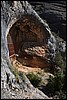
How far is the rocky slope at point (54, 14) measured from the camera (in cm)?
2000

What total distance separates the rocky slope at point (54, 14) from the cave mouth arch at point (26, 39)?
332 centimetres

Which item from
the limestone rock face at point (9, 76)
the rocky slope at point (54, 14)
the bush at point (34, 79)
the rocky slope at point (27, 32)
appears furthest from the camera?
the rocky slope at point (54, 14)

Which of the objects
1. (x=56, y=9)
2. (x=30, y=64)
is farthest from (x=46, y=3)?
(x=30, y=64)

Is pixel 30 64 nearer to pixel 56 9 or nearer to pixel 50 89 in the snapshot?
pixel 50 89

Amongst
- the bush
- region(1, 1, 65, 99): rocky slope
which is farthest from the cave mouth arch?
the bush

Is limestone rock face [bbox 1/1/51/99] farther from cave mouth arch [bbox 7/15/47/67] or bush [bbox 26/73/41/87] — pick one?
bush [bbox 26/73/41/87]

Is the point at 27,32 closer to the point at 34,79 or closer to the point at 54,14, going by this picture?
the point at 34,79

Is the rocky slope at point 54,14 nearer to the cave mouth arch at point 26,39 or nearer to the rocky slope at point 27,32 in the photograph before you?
the rocky slope at point 27,32

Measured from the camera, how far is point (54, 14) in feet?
66.2

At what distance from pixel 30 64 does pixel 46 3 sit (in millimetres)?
5694

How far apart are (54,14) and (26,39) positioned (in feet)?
13.2

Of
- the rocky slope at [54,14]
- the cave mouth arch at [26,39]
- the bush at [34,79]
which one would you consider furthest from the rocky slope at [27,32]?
the rocky slope at [54,14]

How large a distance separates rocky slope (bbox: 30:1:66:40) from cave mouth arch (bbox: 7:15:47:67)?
10.9ft

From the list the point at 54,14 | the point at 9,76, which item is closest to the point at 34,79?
the point at 9,76
